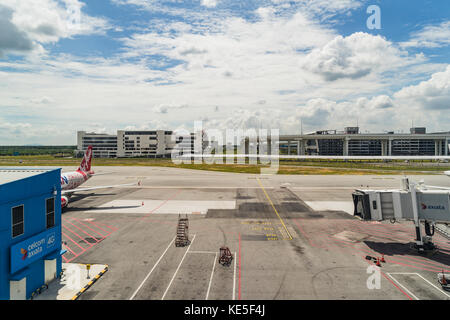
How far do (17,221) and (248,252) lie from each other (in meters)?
19.3

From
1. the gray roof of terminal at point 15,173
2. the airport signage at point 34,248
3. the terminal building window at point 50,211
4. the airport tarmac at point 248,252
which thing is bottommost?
the airport tarmac at point 248,252

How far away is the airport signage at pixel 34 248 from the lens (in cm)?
1728

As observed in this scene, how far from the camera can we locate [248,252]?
1059 inches

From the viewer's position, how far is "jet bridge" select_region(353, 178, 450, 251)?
27062 mm

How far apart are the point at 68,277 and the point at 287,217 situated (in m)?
28.7

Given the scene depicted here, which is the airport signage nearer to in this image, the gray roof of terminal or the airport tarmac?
the gray roof of terminal

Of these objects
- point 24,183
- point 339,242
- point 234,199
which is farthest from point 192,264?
point 234,199

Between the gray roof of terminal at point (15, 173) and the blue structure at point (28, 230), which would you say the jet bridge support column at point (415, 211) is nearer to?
the blue structure at point (28, 230)

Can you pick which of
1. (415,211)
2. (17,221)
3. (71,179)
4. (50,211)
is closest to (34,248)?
(17,221)

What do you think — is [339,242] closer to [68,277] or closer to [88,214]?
[68,277]

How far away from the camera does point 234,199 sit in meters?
52.9

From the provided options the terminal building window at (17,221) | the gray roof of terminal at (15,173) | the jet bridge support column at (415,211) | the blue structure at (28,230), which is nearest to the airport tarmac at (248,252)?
the jet bridge support column at (415,211)
